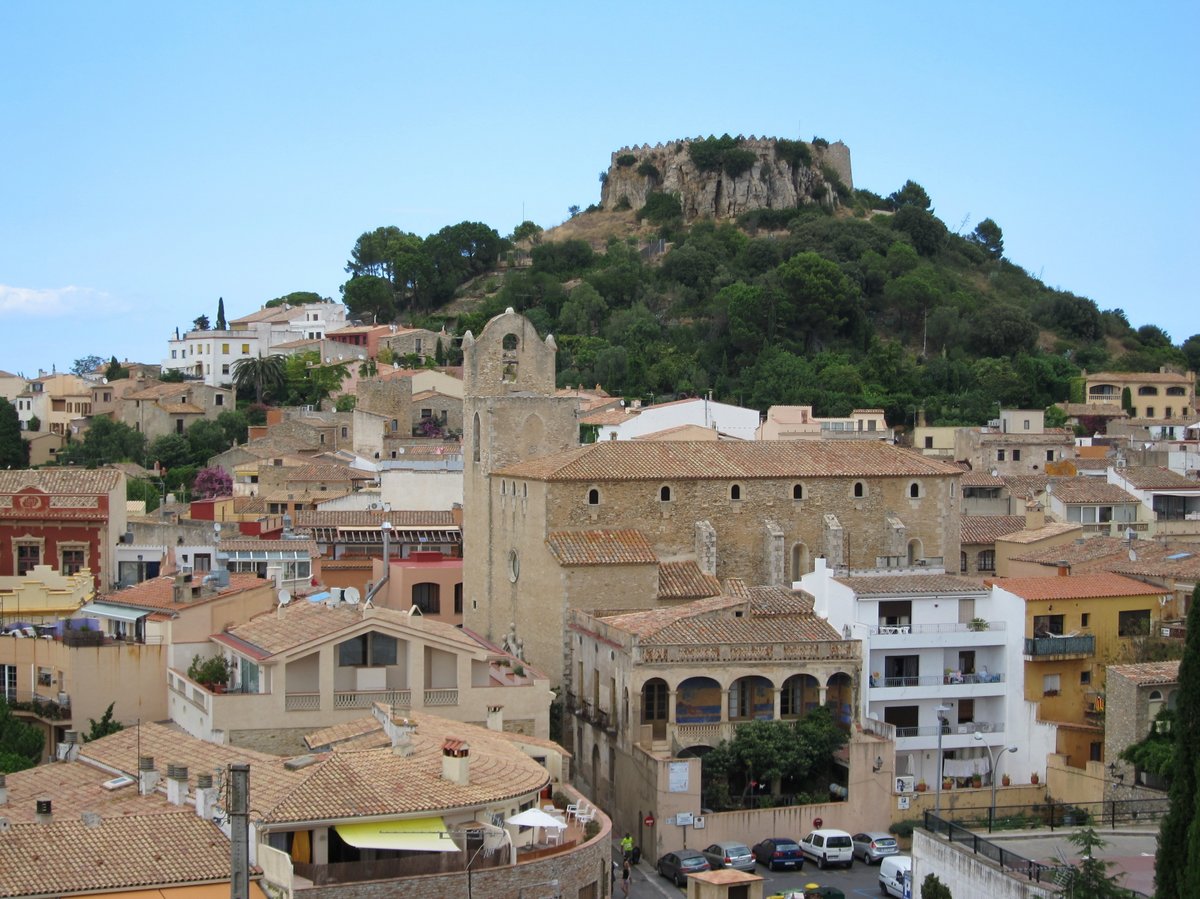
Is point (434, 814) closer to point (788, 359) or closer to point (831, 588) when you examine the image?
point (831, 588)

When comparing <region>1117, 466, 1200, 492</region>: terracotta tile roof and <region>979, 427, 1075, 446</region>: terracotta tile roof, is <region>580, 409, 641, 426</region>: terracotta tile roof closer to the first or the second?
<region>979, 427, 1075, 446</region>: terracotta tile roof

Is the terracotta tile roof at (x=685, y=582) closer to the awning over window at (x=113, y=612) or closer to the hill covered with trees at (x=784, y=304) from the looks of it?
the awning over window at (x=113, y=612)

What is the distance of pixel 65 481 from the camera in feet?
157

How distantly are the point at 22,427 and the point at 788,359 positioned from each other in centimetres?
4204

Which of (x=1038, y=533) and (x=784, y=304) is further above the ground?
(x=784, y=304)

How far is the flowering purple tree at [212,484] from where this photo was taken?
76.1 metres

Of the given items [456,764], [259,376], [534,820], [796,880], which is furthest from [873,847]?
[259,376]

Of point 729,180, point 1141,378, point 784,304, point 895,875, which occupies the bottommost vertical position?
point 895,875

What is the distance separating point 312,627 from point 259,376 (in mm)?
64437

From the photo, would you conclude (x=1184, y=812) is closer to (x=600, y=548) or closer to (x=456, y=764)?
(x=456, y=764)

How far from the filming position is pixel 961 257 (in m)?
117

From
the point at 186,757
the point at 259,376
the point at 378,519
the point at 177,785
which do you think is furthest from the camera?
the point at 259,376

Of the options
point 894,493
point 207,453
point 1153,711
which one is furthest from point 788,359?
point 1153,711

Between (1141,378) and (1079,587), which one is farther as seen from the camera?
(1141,378)
